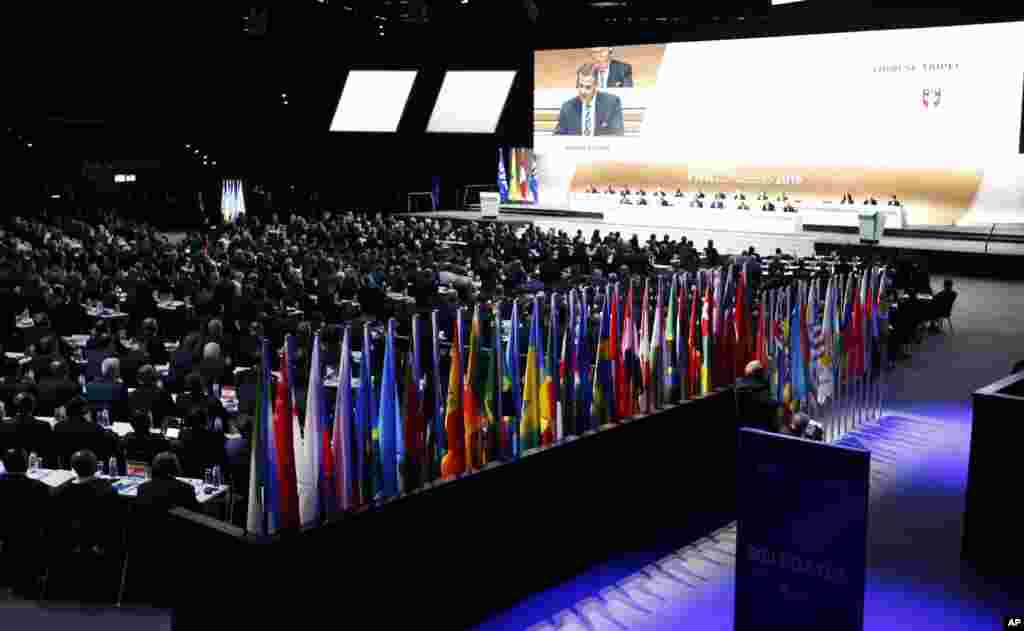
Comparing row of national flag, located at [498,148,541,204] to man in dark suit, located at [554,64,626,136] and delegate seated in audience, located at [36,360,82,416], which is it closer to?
man in dark suit, located at [554,64,626,136]

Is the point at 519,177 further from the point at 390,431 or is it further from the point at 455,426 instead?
the point at 390,431

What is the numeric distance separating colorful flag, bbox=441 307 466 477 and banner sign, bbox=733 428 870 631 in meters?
3.33

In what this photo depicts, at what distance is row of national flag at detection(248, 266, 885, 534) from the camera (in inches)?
257

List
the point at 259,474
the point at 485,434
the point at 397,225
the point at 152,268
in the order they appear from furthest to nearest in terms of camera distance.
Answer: the point at 397,225, the point at 152,268, the point at 485,434, the point at 259,474

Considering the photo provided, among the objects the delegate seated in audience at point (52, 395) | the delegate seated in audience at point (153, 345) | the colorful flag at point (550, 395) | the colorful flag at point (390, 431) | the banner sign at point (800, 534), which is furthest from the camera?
the delegate seated in audience at point (153, 345)

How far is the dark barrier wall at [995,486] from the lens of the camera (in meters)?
7.85

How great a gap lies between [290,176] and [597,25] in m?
13.6

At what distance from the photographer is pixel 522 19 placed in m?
37.4

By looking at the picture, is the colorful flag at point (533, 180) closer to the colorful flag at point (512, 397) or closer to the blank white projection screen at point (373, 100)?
the blank white projection screen at point (373, 100)

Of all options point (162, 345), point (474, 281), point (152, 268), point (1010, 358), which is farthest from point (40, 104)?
A: point (1010, 358)

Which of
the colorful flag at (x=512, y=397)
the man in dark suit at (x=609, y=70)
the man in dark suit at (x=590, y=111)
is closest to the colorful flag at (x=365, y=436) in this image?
the colorful flag at (x=512, y=397)

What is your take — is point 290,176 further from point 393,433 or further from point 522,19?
point 393,433

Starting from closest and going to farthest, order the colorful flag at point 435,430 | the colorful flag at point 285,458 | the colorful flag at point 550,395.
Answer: the colorful flag at point 285,458, the colorful flag at point 435,430, the colorful flag at point 550,395

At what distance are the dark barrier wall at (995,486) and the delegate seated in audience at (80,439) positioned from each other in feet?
24.1
